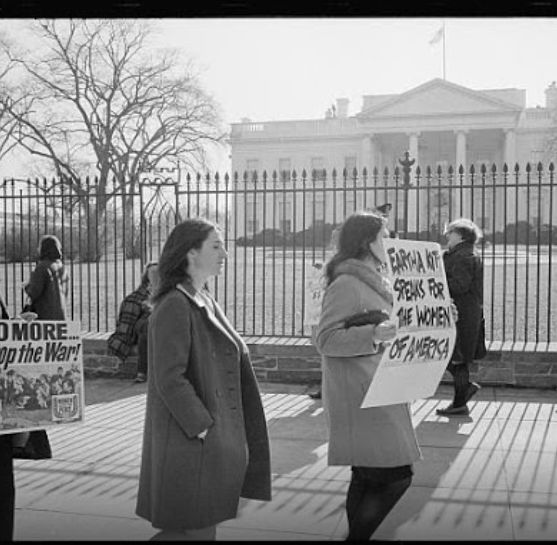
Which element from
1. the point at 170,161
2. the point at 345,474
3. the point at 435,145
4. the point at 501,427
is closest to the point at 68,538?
the point at 345,474

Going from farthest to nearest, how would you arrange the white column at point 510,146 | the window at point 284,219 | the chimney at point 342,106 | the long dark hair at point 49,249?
1. the chimney at point 342,106
2. the white column at point 510,146
3. the window at point 284,219
4. the long dark hair at point 49,249

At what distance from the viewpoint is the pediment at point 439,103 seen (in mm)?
58312

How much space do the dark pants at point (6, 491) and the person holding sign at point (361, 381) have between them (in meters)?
1.51

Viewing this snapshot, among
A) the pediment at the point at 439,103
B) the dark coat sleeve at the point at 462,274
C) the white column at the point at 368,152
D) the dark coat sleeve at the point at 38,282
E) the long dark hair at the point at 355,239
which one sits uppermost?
the pediment at the point at 439,103

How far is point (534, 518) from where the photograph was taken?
4395mm

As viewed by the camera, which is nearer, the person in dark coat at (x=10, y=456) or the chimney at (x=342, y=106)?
the person in dark coat at (x=10, y=456)

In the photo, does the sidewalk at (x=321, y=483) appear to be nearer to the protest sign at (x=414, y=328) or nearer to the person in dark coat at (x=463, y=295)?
the person in dark coat at (x=463, y=295)

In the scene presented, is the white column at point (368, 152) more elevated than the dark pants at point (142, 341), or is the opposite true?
the white column at point (368, 152)

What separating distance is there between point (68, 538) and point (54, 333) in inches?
45.0

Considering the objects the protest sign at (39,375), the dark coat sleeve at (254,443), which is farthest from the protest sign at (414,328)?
the protest sign at (39,375)

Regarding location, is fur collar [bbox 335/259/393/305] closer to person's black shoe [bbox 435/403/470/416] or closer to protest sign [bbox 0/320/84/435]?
protest sign [bbox 0/320/84/435]

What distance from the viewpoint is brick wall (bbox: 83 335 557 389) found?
Result: 26.1 feet

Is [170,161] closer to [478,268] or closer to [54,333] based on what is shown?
[478,268]

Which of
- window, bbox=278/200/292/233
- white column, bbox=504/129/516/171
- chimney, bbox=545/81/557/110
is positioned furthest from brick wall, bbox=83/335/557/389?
chimney, bbox=545/81/557/110
